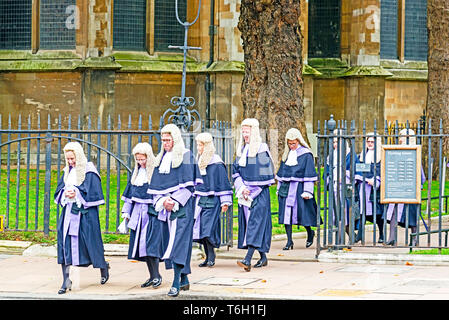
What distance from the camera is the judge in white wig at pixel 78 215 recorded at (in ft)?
35.7

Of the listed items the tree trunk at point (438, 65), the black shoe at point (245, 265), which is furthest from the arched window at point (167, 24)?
the black shoe at point (245, 265)

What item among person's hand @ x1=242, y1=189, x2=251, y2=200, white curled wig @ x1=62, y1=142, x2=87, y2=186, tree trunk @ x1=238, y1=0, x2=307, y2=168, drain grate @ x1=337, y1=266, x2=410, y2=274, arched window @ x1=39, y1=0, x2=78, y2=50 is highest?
arched window @ x1=39, y1=0, x2=78, y2=50

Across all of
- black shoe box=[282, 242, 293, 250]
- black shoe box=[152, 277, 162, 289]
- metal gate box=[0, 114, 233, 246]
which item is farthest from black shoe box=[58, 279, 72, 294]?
black shoe box=[282, 242, 293, 250]

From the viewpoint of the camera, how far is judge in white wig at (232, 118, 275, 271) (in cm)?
1247

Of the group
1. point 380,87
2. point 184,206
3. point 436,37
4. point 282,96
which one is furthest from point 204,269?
point 380,87

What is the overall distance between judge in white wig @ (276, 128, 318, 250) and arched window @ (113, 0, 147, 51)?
1364 cm

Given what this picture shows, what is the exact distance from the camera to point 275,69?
67.1 ft

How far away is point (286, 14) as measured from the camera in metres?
20.4

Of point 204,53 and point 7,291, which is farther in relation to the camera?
point 204,53

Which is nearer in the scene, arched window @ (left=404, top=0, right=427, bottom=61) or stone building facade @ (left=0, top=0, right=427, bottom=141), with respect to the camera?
stone building facade @ (left=0, top=0, right=427, bottom=141)

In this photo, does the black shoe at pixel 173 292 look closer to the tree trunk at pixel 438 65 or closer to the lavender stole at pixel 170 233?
the lavender stole at pixel 170 233

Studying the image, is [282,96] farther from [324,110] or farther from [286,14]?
[324,110]

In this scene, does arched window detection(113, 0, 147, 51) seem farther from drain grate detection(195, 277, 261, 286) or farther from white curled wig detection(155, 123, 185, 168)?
white curled wig detection(155, 123, 185, 168)
